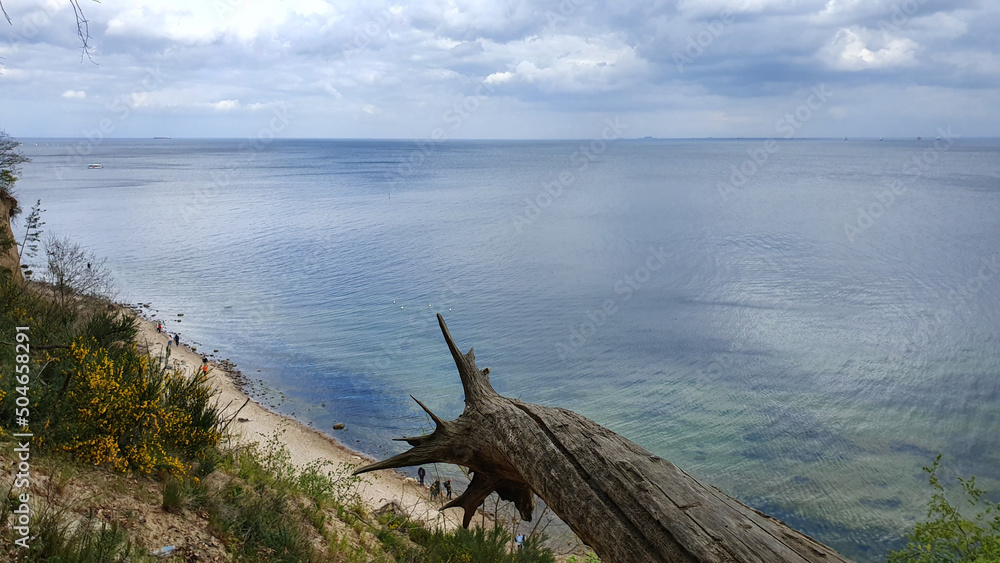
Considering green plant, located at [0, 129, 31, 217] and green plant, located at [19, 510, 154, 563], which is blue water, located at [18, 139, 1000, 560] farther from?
green plant, located at [19, 510, 154, 563]

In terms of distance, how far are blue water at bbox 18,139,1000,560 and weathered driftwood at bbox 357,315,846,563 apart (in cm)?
1388

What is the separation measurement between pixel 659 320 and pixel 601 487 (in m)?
31.3

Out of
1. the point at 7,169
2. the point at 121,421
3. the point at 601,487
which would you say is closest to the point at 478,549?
the point at 601,487

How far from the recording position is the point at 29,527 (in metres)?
4.26

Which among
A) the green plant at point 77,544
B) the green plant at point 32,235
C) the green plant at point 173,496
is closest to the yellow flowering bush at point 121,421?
the green plant at point 173,496

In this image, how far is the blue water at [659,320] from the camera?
69.7 ft

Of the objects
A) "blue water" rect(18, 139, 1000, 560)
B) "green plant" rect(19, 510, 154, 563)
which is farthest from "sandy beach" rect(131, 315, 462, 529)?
"green plant" rect(19, 510, 154, 563)

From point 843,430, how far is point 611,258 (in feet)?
92.7

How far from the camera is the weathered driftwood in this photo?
151 inches

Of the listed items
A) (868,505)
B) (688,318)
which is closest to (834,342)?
(688,318)

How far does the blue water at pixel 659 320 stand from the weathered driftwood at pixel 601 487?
45.5 ft

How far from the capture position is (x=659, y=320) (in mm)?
34812

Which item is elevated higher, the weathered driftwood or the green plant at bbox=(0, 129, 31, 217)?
the green plant at bbox=(0, 129, 31, 217)

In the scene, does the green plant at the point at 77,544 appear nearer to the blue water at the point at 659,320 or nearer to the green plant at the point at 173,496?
the green plant at the point at 173,496
